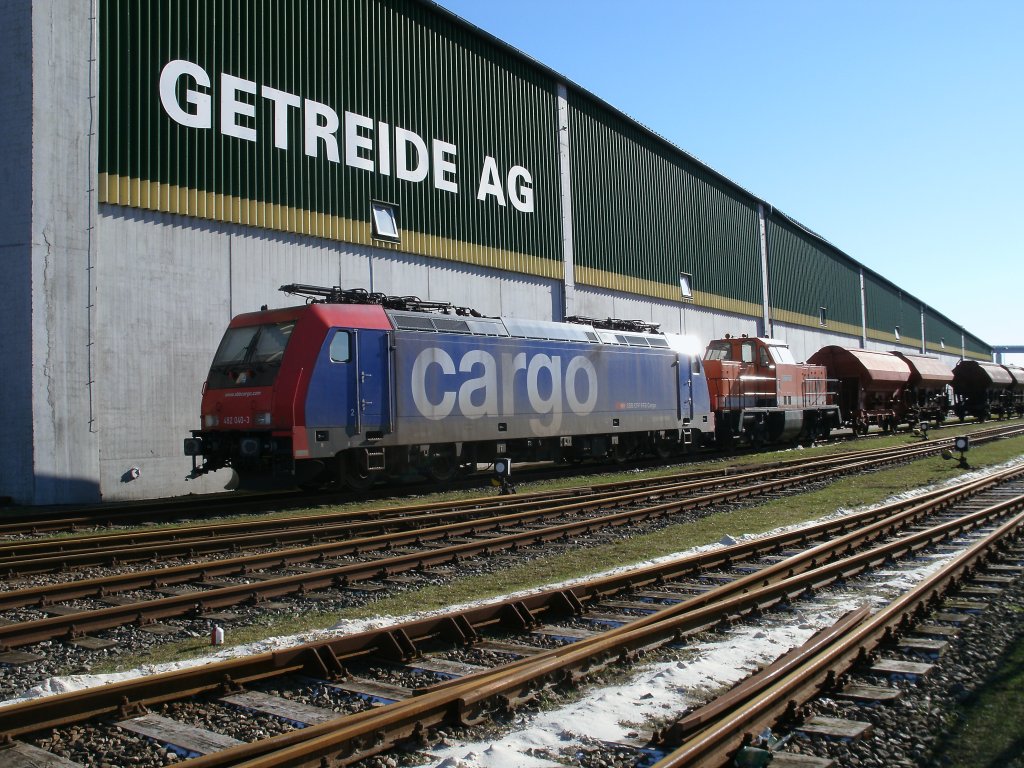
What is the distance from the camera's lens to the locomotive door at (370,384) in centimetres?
1540

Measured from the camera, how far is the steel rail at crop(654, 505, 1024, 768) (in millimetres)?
4203

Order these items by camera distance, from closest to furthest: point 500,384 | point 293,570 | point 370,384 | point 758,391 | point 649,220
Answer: point 293,570, point 370,384, point 500,384, point 758,391, point 649,220

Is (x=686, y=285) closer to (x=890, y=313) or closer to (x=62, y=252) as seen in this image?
(x=62, y=252)

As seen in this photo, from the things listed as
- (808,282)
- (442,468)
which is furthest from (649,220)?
(808,282)

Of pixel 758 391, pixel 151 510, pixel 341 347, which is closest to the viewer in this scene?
pixel 151 510

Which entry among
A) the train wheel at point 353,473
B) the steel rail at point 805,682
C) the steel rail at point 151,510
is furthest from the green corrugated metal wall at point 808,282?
the steel rail at point 805,682

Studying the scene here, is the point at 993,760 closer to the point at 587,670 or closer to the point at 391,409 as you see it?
the point at 587,670

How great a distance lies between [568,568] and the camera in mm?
9570

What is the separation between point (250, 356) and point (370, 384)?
6.84 feet

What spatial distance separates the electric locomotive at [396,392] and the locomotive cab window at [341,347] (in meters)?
0.03

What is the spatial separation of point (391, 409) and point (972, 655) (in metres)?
11.3

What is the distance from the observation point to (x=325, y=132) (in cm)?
2084

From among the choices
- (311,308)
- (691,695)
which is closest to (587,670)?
(691,695)

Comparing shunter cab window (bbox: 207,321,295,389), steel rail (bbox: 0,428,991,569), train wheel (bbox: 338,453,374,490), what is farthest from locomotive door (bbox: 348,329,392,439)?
steel rail (bbox: 0,428,991,569)
